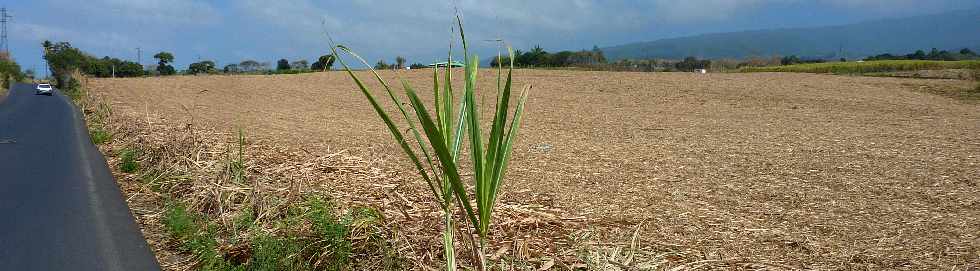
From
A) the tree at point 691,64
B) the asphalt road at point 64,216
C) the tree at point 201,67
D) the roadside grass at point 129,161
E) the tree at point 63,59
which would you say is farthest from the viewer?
the tree at point 63,59

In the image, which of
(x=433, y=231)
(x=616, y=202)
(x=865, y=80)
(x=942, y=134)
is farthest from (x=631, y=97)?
(x=433, y=231)

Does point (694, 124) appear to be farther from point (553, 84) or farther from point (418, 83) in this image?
point (418, 83)

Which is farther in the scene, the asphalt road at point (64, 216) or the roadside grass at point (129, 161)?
the roadside grass at point (129, 161)

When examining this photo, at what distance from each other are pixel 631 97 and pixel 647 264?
55.6 feet

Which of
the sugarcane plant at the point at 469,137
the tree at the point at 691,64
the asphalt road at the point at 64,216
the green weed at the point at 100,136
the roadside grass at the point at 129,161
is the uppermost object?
the tree at the point at 691,64

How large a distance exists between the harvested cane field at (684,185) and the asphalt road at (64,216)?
0.81 feet

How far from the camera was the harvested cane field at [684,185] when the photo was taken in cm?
450

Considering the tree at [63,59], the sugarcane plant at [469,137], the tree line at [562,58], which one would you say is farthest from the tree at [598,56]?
the tree at [63,59]

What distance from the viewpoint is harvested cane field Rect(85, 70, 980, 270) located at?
4.50 m

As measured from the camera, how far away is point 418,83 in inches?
1183

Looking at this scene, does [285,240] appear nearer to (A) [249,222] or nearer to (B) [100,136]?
(A) [249,222]

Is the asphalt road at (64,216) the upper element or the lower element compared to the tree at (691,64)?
lower

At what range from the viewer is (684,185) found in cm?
675

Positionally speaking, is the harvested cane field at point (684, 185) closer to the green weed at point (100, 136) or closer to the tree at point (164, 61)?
the green weed at point (100, 136)
